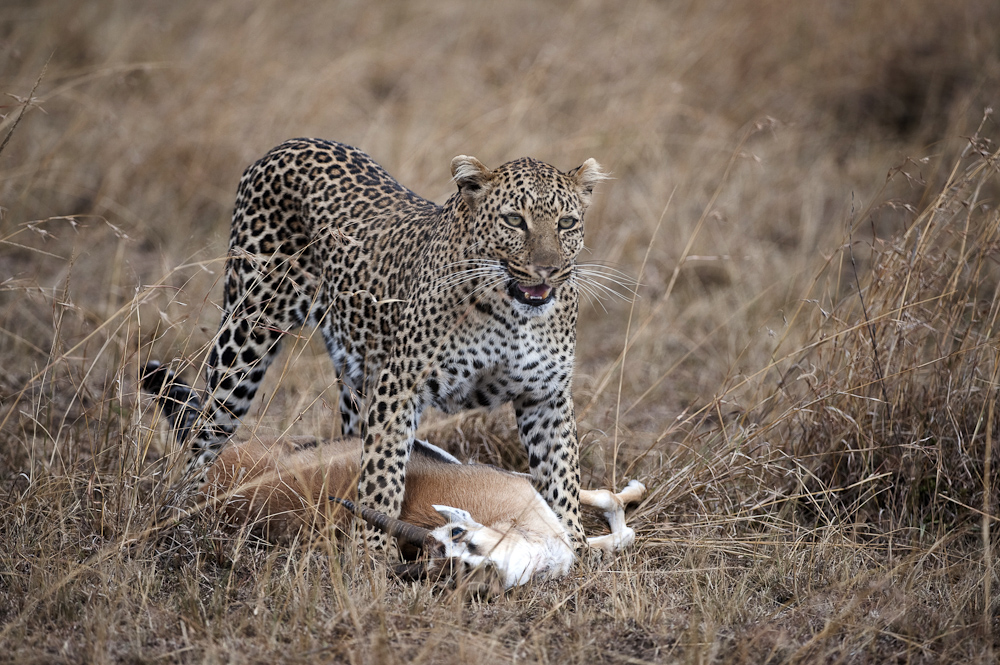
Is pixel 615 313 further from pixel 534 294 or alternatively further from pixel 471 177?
pixel 534 294

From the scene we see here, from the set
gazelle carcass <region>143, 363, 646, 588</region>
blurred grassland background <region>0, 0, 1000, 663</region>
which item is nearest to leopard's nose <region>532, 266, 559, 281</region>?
blurred grassland background <region>0, 0, 1000, 663</region>

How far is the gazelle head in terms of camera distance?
3705 millimetres

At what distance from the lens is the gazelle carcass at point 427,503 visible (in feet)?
12.4

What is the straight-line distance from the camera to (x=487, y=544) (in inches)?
151

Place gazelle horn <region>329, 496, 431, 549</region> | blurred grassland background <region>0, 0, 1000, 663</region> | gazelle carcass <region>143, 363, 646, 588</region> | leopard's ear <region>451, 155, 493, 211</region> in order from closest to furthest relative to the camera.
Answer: blurred grassland background <region>0, 0, 1000, 663</region>
gazelle horn <region>329, 496, 431, 549</region>
gazelle carcass <region>143, 363, 646, 588</region>
leopard's ear <region>451, 155, 493, 211</region>

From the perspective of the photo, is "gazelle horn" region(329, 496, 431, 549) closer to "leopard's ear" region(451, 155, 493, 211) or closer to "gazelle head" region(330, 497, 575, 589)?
"gazelle head" region(330, 497, 575, 589)

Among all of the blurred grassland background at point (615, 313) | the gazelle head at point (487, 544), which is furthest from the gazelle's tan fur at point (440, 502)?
the blurred grassland background at point (615, 313)

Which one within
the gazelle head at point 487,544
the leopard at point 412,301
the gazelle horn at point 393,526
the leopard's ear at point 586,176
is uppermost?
the leopard's ear at point 586,176

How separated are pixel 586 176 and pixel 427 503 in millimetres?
1628

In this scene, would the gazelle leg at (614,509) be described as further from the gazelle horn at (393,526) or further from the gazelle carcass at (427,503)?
the gazelle horn at (393,526)

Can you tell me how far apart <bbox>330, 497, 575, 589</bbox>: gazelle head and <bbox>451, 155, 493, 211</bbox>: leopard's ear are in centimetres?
136

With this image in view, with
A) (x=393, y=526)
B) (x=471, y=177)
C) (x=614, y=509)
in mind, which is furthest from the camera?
(x=614, y=509)

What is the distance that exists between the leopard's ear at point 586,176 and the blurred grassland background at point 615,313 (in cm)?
37

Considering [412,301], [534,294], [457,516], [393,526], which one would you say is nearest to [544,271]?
[534,294]
